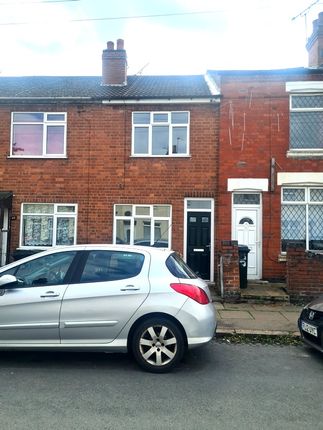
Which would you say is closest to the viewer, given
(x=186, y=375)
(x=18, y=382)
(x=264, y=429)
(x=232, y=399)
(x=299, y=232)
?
(x=264, y=429)

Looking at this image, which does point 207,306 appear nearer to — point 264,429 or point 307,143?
point 264,429

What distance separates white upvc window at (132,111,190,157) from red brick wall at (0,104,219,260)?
0.18 meters

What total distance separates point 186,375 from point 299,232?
801cm

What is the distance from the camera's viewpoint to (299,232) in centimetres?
1198

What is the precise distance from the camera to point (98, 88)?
14109mm

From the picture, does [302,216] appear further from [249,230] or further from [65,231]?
[65,231]

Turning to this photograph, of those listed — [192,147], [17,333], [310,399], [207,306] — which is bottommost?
[310,399]

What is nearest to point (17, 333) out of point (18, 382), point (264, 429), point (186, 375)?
point (18, 382)

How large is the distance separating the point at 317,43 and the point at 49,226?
35.7 feet

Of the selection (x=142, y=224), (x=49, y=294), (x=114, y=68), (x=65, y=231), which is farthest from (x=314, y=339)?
(x=114, y=68)

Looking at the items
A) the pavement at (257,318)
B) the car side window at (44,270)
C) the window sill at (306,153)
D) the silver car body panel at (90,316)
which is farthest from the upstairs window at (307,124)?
the car side window at (44,270)

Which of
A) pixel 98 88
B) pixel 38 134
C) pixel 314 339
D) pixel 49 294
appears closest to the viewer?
pixel 49 294

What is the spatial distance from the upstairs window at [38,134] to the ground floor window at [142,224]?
2.73 metres

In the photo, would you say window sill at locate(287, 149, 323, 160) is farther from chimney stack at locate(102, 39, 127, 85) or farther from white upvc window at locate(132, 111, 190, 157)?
chimney stack at locate(102, 39, 127, 85)
